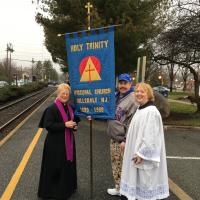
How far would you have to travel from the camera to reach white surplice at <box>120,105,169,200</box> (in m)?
4.19

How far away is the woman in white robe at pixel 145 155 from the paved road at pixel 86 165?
1057 mm

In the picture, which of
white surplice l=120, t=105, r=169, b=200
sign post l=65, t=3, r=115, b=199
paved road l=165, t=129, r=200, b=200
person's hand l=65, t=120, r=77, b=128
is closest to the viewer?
white surplice l=120, t=105, r=169, b=200

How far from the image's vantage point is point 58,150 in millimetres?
5059

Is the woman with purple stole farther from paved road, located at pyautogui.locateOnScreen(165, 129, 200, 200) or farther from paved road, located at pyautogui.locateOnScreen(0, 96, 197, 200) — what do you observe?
paved road, located at pyautogui.locateOnScreen(165, 129, 200, 200)

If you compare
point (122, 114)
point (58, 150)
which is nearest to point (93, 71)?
point (122, 114)

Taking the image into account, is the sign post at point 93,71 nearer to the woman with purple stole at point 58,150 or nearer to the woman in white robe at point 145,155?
the woman with purple stole at point 58,150

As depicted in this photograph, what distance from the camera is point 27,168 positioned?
22.9ft

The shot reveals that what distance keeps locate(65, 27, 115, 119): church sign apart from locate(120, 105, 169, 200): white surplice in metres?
0.68

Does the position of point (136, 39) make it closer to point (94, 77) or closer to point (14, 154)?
point (14, 154)

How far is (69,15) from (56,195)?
15.0m

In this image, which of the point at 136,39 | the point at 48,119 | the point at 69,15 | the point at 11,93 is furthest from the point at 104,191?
the point at 11,93

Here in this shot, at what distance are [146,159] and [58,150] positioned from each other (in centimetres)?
141

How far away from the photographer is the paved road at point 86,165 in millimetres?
5664

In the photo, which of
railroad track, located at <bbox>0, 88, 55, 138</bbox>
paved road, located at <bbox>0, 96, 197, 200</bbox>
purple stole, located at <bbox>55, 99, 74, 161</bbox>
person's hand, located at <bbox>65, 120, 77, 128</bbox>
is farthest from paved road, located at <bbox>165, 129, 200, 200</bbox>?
railroad track, located at <bbox>0, 88, 55, 138</bbox>
